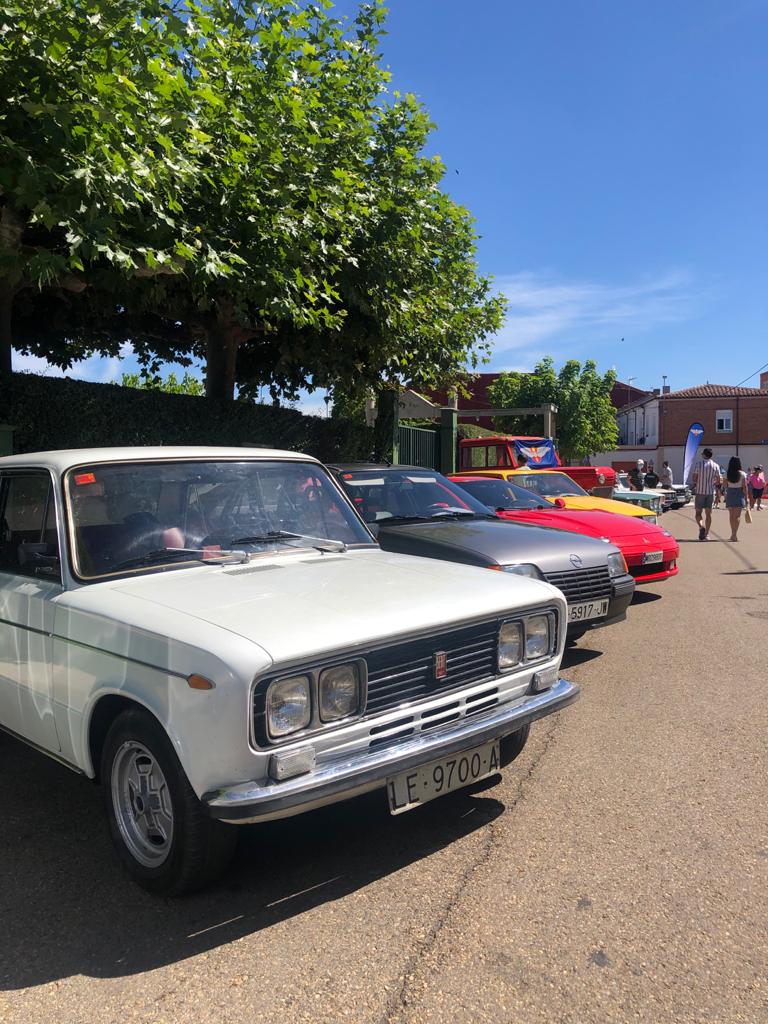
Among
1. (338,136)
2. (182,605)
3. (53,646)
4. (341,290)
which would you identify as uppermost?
(338,136)

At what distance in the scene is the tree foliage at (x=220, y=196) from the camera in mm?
6207

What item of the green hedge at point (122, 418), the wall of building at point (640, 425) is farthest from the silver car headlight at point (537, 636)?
the wall of building at point (640, 425)

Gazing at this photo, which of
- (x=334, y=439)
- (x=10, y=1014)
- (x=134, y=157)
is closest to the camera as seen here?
(x=10, y=1014)

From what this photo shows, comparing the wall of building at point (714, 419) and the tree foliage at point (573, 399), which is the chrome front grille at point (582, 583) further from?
the wall of building at point (714, 419)

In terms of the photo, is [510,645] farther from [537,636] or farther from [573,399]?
[573,399]

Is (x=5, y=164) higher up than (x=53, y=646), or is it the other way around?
(x=5, y=164)

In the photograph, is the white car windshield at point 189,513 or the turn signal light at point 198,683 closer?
the turn signal light at point 198,683

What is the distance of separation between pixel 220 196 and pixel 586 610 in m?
5.69

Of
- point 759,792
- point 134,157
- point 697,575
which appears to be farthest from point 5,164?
point 697,575

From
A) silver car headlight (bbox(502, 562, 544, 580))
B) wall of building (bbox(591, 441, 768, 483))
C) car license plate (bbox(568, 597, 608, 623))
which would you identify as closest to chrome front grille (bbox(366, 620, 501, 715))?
silver car headlight (bbox(502, 562, 544, 580))

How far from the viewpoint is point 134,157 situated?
6.40 metres

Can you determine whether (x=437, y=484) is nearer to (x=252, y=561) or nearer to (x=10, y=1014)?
(x=252, y=561)

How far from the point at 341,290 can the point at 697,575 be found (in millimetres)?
6525

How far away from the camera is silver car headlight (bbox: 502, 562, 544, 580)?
19.1ft
